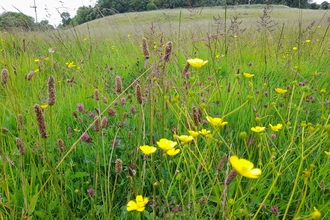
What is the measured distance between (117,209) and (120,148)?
13.5 inches

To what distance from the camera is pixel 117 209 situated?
1.10 meters

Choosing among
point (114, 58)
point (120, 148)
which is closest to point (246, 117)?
point (120, 148)

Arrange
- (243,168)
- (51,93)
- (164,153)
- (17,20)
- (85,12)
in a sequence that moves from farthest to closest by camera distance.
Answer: (85,12), (17,20), (164,153), (51,93), (243,168)

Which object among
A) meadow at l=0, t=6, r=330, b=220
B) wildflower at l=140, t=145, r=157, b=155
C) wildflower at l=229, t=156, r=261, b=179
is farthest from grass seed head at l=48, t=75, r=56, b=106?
wildflower at l=229, t=156, r=261, b=179

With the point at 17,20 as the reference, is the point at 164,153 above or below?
below

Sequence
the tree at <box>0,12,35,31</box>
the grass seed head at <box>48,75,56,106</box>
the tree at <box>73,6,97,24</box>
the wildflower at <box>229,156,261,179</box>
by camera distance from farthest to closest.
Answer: the tree at <box>0,12,35,31</box> < the tree at <box>73,6,97,24</box> < the grass seed head at <box>48,75,56,106</box> < the wildflower at <box>229,156,261,179</box>

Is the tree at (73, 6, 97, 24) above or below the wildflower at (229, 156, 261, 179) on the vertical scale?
above

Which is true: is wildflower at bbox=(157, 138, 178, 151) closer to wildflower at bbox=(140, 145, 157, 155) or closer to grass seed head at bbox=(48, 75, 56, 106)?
wildflower at bbox=(140, 145, 157, 155)

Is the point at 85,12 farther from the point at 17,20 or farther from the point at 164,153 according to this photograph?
the point at 164,153

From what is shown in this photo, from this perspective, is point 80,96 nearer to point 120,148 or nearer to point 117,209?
point 120,148

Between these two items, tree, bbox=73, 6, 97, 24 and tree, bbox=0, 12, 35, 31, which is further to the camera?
tree, bbox=0, 12, 35, 31

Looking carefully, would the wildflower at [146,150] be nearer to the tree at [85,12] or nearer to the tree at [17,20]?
the tree at [85,12]

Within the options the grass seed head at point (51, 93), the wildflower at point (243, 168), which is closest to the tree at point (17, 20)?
the grass seed head at point (51, 93)

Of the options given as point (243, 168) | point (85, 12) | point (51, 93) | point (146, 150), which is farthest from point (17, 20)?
point (243, 168)
